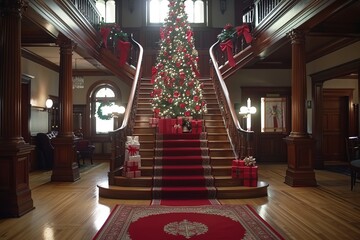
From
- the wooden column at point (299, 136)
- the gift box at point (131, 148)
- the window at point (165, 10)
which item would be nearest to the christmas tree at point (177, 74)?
the gift box at point (131, 148)

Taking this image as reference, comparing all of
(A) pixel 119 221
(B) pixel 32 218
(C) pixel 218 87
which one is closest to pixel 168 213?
(A) pixel 119 221

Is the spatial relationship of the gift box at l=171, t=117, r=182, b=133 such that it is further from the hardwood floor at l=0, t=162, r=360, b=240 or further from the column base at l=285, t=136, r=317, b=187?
the column base at l=285, t=136, r=317, b=187

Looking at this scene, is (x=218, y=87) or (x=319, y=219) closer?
(x=319, y=219)

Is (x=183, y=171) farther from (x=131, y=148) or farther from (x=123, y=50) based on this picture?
(x=123, y=50)

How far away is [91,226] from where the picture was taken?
4.57 metres

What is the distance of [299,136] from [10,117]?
543 centimetres

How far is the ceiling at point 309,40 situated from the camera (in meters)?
7.08

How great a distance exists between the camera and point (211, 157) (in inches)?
300

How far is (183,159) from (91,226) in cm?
304

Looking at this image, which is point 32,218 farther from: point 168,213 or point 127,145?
point 127,145

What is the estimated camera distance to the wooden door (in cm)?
1238

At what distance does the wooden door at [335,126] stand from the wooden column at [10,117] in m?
10.2

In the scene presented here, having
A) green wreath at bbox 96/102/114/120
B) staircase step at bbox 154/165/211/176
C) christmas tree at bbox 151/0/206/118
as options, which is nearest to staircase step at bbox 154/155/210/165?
staircase step at bbox 154/165/211/176

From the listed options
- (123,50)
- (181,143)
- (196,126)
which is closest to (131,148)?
(181,143)
